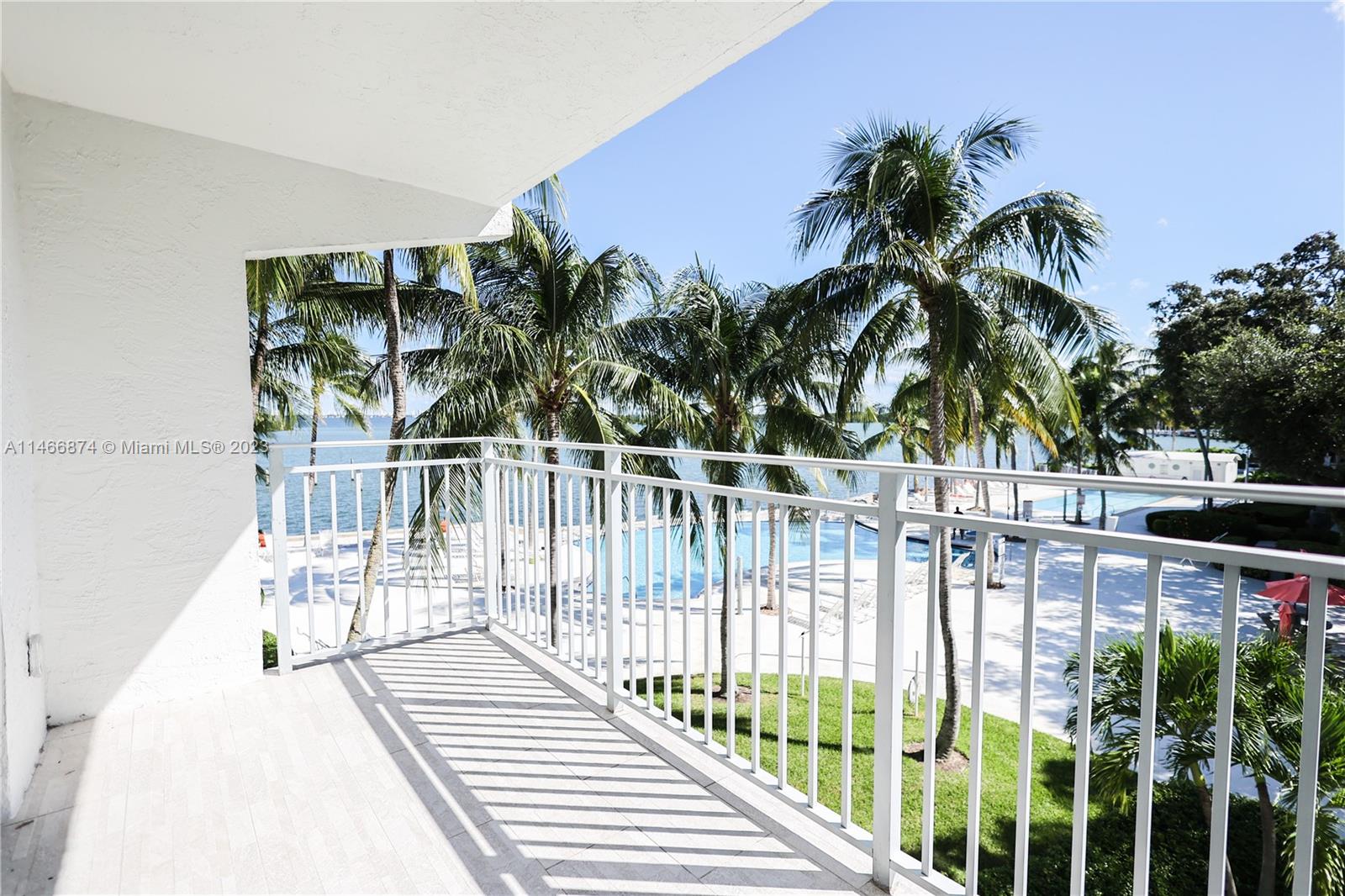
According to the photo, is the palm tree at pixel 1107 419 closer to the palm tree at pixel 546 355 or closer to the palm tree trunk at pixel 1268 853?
the palm tree at pixel 546 355

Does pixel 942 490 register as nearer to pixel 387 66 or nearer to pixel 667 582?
pixel 667 582

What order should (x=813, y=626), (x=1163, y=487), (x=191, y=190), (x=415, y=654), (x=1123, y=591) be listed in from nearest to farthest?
(x=1163, y=487)
(x=813, y=626)
(x=191, y=190)
(x=415, y=654)
(x=1123, y=591)

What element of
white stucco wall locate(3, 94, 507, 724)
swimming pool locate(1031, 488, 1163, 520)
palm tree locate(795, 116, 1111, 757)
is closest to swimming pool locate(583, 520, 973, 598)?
palm tree locate(795, 116, 1111, 757)

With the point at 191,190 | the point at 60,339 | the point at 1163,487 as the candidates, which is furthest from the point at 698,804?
the point at 191,190

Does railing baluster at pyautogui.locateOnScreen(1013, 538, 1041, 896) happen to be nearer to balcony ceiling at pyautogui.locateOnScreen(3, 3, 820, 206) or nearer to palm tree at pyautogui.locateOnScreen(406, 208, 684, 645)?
balcony ceiling at pyautogui.locateOnScreen(3, 3, 820, 206)

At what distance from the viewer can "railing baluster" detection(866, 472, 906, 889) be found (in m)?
1.75

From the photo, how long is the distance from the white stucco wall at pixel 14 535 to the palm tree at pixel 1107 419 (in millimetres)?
28089

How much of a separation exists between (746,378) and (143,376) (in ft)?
31.4

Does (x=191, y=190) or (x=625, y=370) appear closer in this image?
(x=191, y=190)

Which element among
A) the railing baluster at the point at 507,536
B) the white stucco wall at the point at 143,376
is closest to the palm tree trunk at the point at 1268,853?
the railing baluster at the point at 507,536

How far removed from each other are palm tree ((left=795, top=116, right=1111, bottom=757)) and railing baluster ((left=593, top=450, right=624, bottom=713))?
6.96m

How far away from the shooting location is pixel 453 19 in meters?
2.05

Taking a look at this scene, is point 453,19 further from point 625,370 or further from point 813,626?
point 625,370

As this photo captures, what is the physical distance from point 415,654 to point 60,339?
6.74 ft
